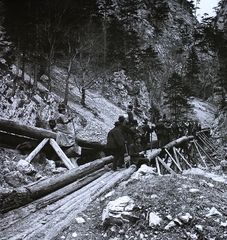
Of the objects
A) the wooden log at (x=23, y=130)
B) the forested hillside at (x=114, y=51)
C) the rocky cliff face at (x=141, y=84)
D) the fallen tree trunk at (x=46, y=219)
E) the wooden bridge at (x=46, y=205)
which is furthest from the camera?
the forested hillside at (x=114, y=51)

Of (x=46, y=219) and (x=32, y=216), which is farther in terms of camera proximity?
(x=32, y=216)

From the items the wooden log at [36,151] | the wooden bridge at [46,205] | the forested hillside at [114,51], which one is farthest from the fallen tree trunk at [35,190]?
the forested hillside at [114,51]

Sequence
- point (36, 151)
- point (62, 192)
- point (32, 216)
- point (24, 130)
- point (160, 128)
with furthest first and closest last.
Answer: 1. point (160, 128)
2. point (24, 130)
3. point (36, 151)
4. point (62, 192)
5. point (32, 216)

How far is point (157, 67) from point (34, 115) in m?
29.4

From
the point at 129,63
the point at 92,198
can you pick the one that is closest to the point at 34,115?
the point at 92,198

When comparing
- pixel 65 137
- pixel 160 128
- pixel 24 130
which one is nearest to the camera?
pixel 24 130

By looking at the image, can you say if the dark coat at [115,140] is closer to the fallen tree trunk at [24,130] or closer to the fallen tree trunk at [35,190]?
the fallen tree trunk at [35,190]

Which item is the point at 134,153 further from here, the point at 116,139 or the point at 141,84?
the point at 141,84

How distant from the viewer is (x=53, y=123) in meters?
9.80

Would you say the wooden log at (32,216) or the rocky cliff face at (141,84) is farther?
the rocky cliff face at (141,84)

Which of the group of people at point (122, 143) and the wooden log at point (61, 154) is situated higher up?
the group of people at point (122, 143)

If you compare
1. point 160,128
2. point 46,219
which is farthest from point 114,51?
point 46,219

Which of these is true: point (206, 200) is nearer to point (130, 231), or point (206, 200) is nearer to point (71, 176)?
point (130, 231)

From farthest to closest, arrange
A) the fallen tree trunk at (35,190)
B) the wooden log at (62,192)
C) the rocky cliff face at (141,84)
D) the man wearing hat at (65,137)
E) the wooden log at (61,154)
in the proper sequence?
1. the rocky cliff face at (141,84)
2. the man wearing hat at (65,137)
3. the wooden log at (61,154)
4. the wooden log at (62,192)
5. the fallen tree trunk at (35,190)
